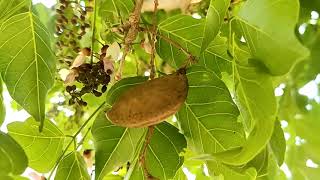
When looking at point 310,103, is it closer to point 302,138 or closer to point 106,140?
point 302,138

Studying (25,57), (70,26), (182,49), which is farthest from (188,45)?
(70,26)

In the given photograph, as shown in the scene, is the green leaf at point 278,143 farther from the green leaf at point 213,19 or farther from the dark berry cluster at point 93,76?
the dark berry cluster at point 93,76

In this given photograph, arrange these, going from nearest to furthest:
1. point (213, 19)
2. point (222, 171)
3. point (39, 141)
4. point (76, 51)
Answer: point (213, 19), point (222, 171), point (39, 141), point (76, 51)

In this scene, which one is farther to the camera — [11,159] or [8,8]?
[8,8]

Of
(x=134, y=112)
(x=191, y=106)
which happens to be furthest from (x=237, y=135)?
(x=134, y=112)

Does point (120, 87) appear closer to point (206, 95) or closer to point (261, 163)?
point (206, 95)

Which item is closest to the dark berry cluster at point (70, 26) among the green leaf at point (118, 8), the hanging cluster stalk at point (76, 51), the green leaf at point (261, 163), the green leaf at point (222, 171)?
the hanging cluster stalk at point (76, 51)
